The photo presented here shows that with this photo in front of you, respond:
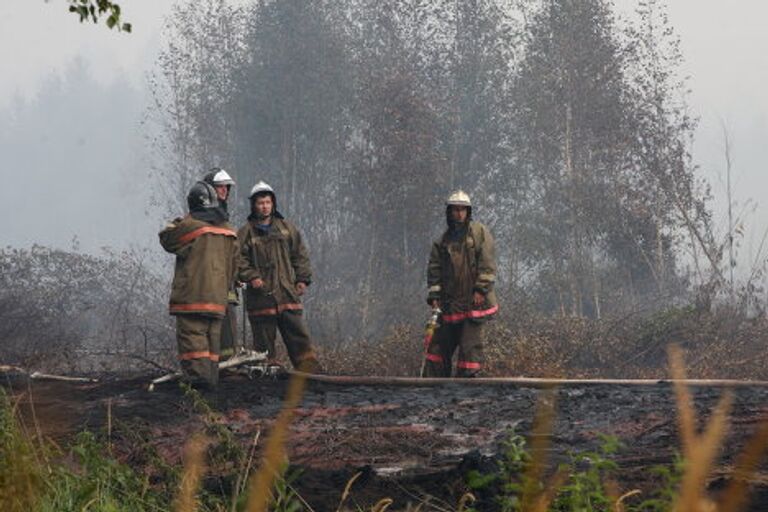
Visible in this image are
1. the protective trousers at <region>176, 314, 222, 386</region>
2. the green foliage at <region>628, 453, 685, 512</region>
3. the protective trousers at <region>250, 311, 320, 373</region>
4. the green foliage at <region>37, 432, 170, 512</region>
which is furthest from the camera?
the protective trousers at <region>250, 311, 320, 373</region>

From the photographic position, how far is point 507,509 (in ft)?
15.7

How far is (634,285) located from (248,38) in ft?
56.5

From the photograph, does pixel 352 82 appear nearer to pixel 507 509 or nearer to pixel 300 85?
pixel 300 85

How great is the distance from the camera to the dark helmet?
10328 millimetres

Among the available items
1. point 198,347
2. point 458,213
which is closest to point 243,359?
point 198,347

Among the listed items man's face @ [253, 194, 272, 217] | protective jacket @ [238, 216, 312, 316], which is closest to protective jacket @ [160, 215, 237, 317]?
man's face @ [253, 194, 272, 217]

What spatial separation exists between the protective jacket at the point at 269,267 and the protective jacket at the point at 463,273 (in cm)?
131

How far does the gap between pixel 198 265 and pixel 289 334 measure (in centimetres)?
193

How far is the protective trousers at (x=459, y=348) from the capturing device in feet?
38.1

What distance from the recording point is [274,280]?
1169 cm

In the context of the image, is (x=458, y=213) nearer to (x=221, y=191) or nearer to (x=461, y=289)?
(x=461, y=289)

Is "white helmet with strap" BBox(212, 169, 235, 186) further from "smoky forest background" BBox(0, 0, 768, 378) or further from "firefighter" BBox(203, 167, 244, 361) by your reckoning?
"smoky forest background" BBox(0, 0, 768, 378)

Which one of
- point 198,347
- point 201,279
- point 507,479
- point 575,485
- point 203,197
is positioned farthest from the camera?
point 203,197

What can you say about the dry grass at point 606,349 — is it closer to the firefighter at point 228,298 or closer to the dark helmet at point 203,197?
the firefighter at point 228,298
